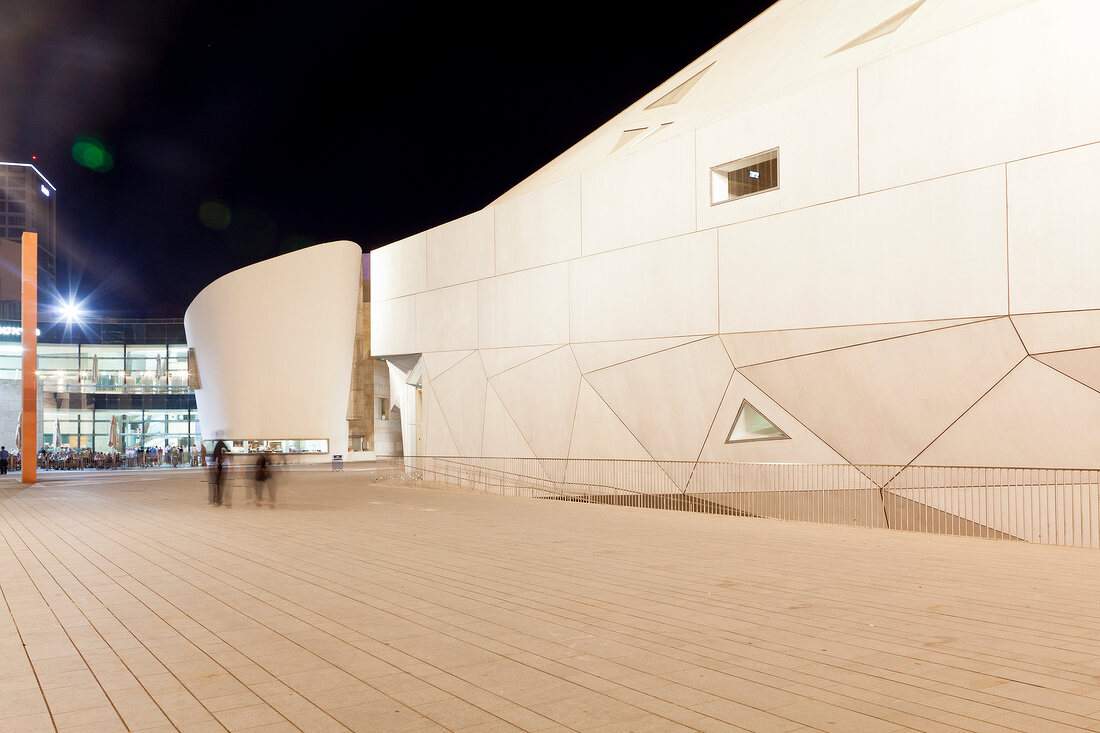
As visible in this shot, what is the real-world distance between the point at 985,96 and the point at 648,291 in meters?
8.46

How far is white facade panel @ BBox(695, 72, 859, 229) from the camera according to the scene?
1680cm

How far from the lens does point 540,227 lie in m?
24.7

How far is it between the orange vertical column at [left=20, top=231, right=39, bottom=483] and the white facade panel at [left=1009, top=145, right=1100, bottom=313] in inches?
1182

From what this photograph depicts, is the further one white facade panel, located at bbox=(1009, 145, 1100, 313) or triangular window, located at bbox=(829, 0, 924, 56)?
triangular window, located at bbox=(829, 0, 924, 56)

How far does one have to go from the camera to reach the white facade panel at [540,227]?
23.6 m

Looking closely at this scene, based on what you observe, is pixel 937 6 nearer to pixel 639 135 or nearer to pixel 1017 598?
pixel 639 135

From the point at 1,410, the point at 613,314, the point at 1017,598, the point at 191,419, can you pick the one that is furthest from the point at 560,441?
Result: the point at 191,419

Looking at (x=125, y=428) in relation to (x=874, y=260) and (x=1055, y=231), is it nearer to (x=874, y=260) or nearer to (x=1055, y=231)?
(x=874, y=260)

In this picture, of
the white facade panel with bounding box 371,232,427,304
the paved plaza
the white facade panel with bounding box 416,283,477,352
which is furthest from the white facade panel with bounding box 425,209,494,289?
the paved plaza

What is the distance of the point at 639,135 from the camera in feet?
76.2

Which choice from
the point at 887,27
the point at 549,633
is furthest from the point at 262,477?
the point at 887,27

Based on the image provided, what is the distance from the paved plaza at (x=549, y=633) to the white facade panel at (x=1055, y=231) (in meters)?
4.34

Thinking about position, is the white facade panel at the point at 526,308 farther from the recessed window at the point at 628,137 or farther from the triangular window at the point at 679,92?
the triangular window at the point at 679,92

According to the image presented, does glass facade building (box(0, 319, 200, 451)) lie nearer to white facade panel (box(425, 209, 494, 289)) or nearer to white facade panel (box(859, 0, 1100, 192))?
white facade panel (box(425, 209, 494, 289))
